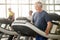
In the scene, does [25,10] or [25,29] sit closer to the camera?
[25,29]

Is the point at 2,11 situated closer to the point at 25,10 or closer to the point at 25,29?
the point at 25,10

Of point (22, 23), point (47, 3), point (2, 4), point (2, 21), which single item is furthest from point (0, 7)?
point (22, 23)

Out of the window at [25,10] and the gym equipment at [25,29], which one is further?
the window at [25,10]

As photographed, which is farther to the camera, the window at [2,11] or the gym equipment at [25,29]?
the window at [2,11]

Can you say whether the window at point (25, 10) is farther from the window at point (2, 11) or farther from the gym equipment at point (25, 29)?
the gym equipment at point (25, 29)

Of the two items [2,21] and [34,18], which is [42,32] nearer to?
[34,18]

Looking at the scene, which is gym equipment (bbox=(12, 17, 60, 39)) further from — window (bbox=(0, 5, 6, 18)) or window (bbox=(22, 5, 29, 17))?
window (bbox=(0, 5, 6, 18))

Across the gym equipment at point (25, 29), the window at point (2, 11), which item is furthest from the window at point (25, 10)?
the gym equipment at point (25, 29)

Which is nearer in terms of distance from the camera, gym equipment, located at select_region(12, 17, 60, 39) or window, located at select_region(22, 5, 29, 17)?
gym equipment, located at select_region(12, 17, 60, 39)

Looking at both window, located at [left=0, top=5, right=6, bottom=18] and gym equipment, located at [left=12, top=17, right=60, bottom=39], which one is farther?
window, located at [left=0, top=5, right=6, bottom=18]

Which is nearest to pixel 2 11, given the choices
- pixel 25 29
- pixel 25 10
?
pixel 25 10

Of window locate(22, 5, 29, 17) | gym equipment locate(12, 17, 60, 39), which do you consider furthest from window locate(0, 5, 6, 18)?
gym equipment locate(12, 17, 60, 39)

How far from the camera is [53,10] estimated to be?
11.9 meters

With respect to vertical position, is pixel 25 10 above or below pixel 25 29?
below
